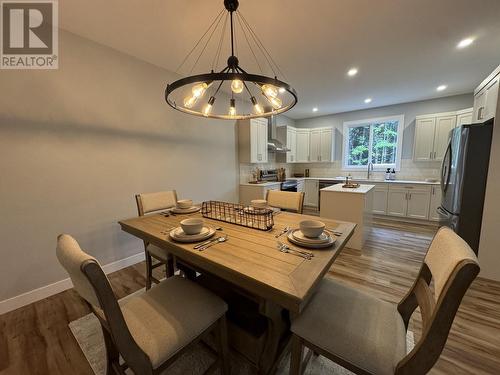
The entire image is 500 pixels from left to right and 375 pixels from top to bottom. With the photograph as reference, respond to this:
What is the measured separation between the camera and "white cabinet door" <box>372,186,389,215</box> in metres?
4.43

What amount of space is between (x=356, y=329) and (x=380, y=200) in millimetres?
4289

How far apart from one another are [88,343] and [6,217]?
1312 mm

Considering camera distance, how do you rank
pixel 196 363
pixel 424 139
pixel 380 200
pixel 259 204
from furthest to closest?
pixel 380 200, pixel 424 139, pixel 259 204, pixel 196 363

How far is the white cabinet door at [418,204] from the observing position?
13.1 ft

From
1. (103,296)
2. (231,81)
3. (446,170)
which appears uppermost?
(231,81)

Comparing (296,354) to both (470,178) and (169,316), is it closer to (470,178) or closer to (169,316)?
(169,316)

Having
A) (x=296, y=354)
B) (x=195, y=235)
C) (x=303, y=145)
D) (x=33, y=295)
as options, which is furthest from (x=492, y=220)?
(x=33, y=295)

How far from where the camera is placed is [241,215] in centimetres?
177

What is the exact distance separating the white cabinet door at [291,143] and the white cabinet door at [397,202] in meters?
2.40

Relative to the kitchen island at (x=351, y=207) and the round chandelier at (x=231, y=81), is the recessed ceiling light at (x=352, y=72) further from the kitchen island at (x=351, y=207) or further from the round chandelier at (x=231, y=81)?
the kitchen island at (x=351, y=207)

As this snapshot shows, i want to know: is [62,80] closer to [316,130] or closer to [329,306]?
[329,306]

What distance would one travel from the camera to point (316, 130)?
18.2 ft

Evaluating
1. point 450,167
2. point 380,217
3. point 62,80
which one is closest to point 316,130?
point 380,217

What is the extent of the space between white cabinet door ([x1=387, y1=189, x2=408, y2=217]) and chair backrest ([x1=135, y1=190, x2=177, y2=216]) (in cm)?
440
